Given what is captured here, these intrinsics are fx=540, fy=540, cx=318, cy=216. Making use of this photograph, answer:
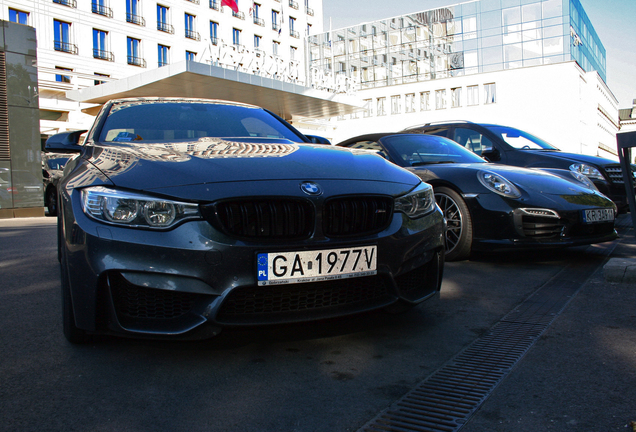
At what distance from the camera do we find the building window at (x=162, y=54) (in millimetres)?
37456

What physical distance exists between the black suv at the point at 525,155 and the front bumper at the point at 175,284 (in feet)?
17.2

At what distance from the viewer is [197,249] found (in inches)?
82.0

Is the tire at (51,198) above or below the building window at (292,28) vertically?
below

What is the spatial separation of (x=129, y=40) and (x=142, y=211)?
37.2 metres

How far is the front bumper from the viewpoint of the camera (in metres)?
2.08

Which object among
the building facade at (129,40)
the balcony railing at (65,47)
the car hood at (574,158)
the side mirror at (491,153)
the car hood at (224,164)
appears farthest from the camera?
the balcony railing at (65,47)

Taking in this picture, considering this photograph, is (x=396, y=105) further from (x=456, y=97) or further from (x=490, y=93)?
(x=490, y=93)

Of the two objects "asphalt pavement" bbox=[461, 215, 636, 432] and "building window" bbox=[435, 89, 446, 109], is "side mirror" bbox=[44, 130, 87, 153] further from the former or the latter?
"building window" bbox=[435, 89, 446, 109]

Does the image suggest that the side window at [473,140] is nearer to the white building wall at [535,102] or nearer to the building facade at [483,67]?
the building facade at [483,67]

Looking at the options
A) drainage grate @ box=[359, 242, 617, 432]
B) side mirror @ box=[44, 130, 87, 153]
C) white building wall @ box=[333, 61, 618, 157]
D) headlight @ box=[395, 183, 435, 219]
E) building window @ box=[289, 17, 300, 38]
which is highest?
building window @ box=[289, 17, 300, 38]

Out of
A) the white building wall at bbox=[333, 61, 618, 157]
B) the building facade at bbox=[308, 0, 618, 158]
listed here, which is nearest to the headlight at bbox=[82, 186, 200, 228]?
the building facade at bbox=[308, 0, 618, 158]

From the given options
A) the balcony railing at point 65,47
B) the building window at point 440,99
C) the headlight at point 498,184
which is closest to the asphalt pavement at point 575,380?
the headlight at point 498,184

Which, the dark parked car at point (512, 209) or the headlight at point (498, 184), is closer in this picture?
the dark parked car at point (512, 209)

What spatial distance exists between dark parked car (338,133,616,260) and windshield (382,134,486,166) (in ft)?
1.22
